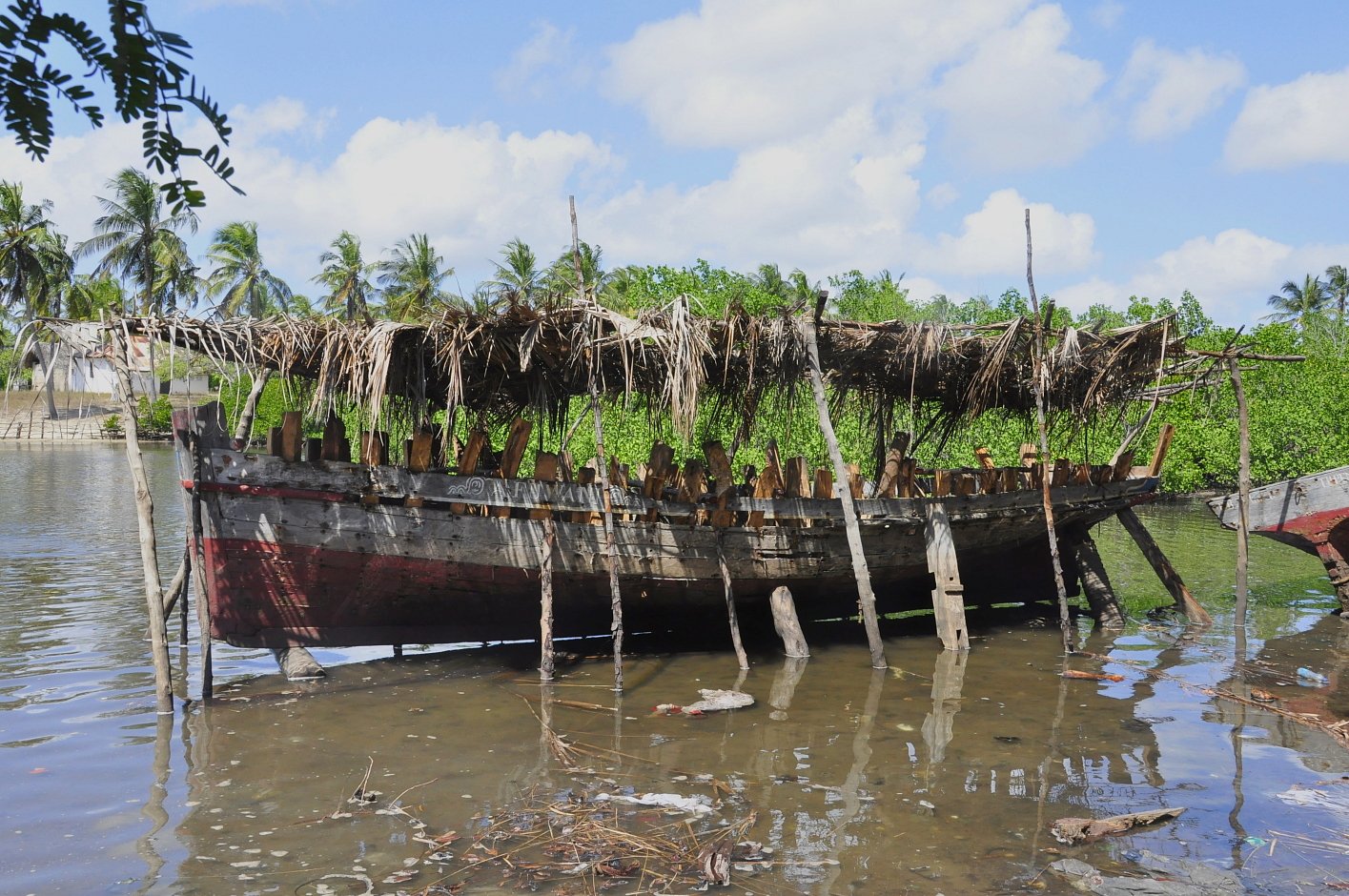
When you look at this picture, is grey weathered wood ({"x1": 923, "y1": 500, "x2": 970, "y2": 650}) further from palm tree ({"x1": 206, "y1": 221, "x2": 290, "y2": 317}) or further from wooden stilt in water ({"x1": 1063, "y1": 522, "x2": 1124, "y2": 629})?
palm tree ({"x1": 206, "y1": 221, "x2": 290, "y2": 317})

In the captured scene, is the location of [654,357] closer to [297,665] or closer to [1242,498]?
[297,665]

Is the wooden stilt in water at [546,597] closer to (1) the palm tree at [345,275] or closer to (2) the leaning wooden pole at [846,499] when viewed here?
(2) the leaning wooden pole at [846,499]

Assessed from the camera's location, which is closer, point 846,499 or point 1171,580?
point 846,499

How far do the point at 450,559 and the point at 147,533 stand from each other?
2122mm

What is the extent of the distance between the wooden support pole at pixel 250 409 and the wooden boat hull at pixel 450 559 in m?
0.43

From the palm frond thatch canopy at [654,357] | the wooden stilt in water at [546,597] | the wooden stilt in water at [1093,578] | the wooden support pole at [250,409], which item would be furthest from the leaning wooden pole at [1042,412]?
the wooden support pole at [250,409]

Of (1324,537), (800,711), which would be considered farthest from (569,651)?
Result: (1324,537)

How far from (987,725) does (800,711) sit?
1.32 meters

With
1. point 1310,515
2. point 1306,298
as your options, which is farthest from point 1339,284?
point 1310,515

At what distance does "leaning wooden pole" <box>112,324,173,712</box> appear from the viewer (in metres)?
5.98

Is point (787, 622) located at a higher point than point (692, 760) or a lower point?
higher

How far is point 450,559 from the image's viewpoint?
285 inches

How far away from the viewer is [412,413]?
26.5ft

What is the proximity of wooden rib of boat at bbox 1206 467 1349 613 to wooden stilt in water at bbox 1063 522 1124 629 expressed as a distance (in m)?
1.40
